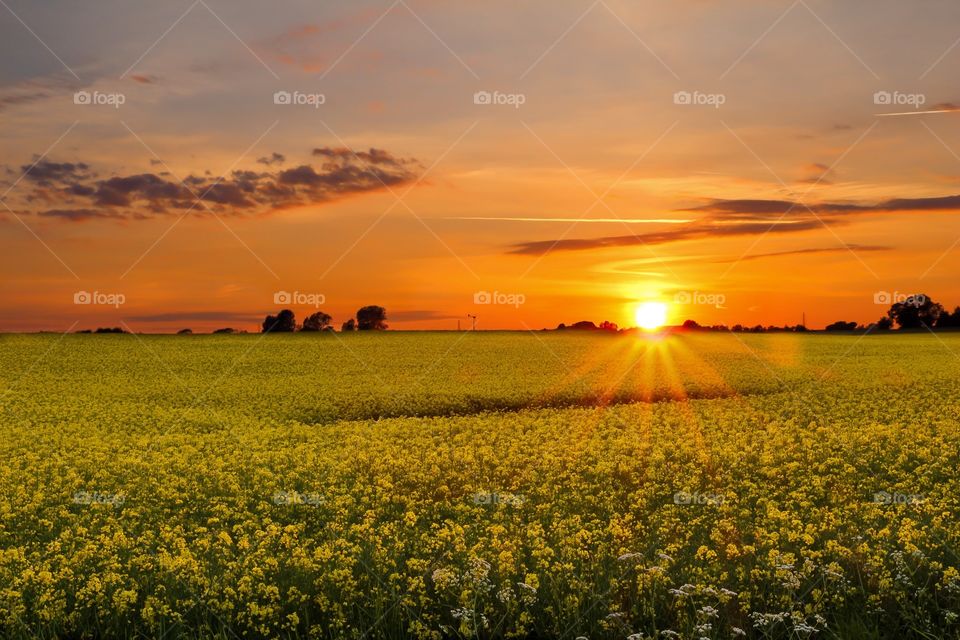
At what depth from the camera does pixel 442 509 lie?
50.6 feet

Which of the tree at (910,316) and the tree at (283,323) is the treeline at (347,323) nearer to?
the tree at (283,323)

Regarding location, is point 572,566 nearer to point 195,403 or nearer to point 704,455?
point 704,455

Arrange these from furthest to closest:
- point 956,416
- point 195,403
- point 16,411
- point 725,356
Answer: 1. point 725,356
2. point 195,403
3. point 16,411
4. point 956,416

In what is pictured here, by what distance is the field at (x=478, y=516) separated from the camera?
10336mm

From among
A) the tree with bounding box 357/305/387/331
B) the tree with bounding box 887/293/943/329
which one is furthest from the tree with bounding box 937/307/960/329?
the tree with bounding box 357/305/387/331

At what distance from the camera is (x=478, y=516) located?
46.6 feet

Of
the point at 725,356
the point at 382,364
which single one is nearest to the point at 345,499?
the point at 382,364

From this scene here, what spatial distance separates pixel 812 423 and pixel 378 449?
42.4 feet

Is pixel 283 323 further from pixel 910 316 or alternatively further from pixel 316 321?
pixel 910 316

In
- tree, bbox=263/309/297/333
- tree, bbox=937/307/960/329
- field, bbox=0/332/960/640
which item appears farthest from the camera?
tree, bbox=937/307/960/329

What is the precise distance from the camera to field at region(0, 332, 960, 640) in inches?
407

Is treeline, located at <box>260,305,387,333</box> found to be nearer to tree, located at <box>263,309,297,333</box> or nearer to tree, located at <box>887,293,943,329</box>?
tree, located at <box>263,309,297,333</box>

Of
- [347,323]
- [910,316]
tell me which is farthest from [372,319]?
[910,316]

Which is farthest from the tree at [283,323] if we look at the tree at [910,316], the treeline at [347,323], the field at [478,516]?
the tree at [910,316]
